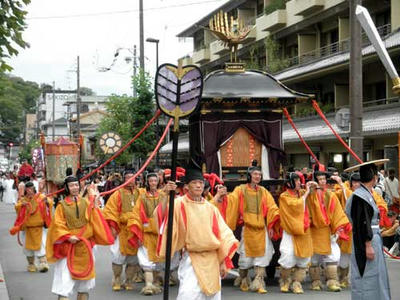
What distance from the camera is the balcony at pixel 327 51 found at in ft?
90.4

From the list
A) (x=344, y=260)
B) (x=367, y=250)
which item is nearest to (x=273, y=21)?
(x=344, y=260)

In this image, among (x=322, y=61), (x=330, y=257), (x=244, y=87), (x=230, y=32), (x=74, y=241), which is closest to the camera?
(x=74, y=241)

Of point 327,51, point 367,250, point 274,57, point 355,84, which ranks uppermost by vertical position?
point 274,57

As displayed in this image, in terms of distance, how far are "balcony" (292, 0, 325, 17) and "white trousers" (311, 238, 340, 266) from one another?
884 inches

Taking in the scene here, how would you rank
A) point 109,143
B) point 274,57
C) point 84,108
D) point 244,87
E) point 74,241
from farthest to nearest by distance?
point 84,108 < point 274,57 < point 109,143 < point 244,87 < point 74,241

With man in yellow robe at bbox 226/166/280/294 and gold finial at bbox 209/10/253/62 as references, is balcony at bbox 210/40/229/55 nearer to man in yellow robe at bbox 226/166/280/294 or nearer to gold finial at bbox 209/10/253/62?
gold finial at bbox 209/10/253/62

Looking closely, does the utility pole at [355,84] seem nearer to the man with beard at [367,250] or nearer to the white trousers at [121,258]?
the white trousers at [121,258]

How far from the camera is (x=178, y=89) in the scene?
761cm

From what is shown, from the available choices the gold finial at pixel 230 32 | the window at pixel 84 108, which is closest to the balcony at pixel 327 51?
the gold finial at pixel 230 32

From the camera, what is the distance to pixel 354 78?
14.2 m

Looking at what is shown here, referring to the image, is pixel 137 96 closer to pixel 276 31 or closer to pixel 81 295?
pixel 276 31

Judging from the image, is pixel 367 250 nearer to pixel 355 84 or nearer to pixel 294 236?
pixel 294 236

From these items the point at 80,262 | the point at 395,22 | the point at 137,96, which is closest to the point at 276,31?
the point at 137,96

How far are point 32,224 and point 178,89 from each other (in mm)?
7212
